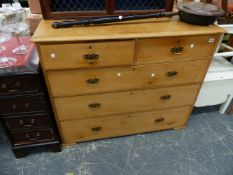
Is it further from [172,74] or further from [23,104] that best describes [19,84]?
[172,74]

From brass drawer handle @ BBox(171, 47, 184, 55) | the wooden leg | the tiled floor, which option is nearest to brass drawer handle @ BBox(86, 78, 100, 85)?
brass drawer handle @ BBox(171, 47, 184, 55)

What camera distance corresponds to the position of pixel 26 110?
4.08 feet

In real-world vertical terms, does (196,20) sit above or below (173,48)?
above

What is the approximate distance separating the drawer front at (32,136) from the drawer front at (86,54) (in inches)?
21.3

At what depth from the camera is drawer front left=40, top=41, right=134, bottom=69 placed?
1.04 meters

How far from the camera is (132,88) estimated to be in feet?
4.36

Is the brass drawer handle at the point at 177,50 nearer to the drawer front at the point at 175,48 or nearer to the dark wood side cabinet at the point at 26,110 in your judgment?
the drawer front at the point at 175,48

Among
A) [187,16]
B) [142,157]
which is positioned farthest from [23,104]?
[187,16]

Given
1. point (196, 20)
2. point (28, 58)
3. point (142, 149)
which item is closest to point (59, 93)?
point (28, 58)

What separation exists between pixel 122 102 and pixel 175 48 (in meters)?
0.51

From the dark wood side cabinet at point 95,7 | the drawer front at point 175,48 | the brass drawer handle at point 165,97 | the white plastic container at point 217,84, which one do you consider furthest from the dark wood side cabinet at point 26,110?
the white plastic container at point 217,84

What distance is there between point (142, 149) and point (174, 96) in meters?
0.50

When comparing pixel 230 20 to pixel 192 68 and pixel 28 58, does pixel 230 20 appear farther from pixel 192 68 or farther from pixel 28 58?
pixel 28 58

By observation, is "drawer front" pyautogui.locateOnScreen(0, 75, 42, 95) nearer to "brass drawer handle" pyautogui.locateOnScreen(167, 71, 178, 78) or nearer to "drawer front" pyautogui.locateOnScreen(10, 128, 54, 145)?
"drawer front" pyautogui.locateOnScreen(10, 128, 54, 145)
